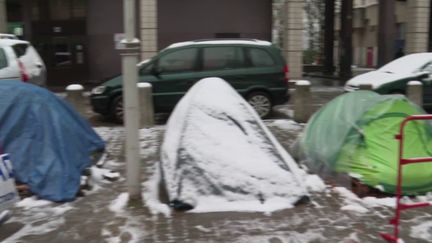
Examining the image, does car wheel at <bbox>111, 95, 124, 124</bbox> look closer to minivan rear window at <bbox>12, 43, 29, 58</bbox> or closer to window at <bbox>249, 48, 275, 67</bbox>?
minivan rear window at <bbox>12, 43, 29, 58</bbox>

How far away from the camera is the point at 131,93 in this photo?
5.86 m

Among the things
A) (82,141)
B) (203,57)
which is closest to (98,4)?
(203,57)

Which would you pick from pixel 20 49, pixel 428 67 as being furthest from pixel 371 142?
pixel 20 49

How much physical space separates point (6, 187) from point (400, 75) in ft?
33.4

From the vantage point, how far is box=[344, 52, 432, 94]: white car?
12406 millimetres

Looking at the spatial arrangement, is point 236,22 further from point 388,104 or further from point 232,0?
point 388,104

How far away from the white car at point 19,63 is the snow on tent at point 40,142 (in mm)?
3173

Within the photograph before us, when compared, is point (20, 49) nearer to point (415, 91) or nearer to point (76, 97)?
point (76, 97)

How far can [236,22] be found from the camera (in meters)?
20.1

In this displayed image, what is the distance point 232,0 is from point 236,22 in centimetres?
84

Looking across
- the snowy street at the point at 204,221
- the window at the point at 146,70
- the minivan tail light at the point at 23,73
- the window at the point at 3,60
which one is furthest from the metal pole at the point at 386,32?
the snowy street at the point at 204,221

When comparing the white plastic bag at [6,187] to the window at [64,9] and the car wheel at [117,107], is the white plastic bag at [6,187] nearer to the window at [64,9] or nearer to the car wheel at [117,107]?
the car wheel at [117,107]

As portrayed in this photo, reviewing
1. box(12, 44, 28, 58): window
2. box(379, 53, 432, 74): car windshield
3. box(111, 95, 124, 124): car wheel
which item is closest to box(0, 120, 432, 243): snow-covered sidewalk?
box(111, 95, 124, 124): car wheel

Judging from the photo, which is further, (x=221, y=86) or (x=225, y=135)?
(x=221, y=86)
